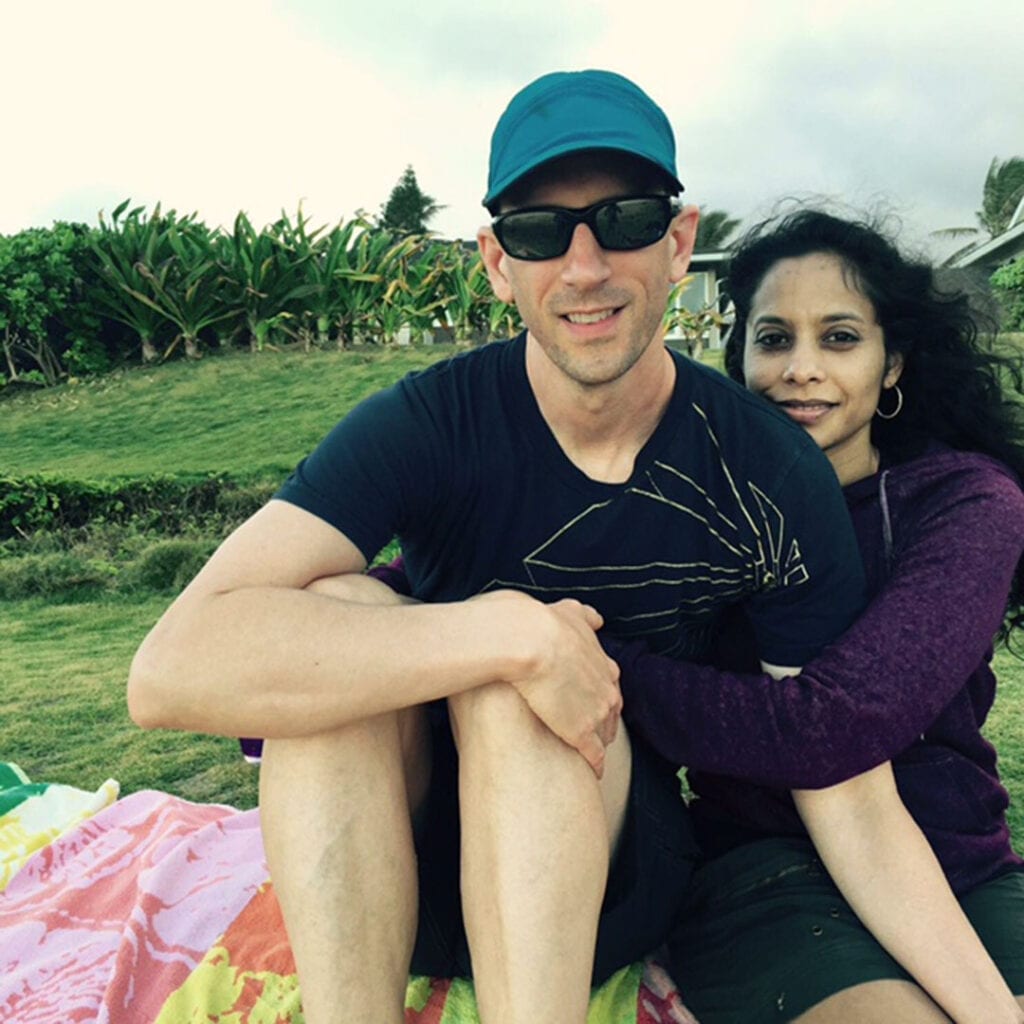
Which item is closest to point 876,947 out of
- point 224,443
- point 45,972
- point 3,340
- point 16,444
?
point 45,972

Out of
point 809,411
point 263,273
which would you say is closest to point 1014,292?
point 263,273

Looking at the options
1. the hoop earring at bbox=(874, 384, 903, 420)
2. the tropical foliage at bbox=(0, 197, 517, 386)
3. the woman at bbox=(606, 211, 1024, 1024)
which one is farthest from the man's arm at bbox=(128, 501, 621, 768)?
the tropical foliage at bbox=(0, 197, 517, 386)

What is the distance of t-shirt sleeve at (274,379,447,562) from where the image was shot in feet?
6.31

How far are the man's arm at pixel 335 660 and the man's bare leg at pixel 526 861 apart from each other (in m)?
0.06

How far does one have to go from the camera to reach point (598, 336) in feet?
6.53

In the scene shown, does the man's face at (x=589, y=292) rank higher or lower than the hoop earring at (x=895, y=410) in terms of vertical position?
higher

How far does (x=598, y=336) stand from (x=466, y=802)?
906 millimetres

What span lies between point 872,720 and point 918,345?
1058mm

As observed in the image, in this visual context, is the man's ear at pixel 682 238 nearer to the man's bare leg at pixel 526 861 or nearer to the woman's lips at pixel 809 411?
the woman's lips at pixel 809 411

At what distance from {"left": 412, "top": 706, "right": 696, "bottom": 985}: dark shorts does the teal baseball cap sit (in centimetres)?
109

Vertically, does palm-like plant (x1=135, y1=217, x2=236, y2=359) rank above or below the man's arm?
above

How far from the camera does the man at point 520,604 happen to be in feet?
5.43

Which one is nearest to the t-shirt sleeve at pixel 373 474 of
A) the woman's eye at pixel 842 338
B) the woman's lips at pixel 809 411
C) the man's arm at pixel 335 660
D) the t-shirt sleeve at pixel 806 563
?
the man's arm at pixel 335 660

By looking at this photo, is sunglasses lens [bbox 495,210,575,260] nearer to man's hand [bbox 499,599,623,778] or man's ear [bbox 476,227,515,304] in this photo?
man's ear [bbox 476,227,515,304]
